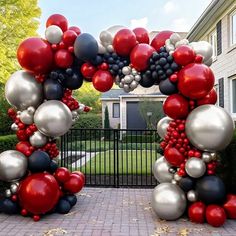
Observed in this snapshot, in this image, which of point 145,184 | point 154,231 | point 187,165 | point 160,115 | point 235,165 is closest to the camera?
point 154,231

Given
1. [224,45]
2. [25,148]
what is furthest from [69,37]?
[224,45]

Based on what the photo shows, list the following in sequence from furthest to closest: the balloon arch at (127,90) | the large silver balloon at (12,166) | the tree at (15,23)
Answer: the tree at (15,23) < the large silver balloon at (12,166) < the balloon arch at (127,90)

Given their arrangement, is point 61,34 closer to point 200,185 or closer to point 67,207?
point 67,207

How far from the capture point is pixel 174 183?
19.4 ft

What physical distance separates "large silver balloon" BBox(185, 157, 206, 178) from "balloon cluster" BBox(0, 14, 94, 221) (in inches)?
83.9

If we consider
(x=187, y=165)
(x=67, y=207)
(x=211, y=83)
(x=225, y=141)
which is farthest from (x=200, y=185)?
(x=67, y=207)

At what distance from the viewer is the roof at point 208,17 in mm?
12805

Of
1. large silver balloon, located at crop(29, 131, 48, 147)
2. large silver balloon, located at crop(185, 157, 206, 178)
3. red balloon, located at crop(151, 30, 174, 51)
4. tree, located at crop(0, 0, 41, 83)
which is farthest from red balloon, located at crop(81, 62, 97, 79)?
tree, located at crop(0, 0, 41, 83)

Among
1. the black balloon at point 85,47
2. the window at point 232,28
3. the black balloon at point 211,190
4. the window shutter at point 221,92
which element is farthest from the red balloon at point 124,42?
the window shutter at point 221,92

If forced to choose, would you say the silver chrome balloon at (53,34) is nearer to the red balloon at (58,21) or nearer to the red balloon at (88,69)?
the red balloon at (58,21)

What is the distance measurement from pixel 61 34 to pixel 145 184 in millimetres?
4661

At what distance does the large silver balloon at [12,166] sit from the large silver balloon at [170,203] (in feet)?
7.54

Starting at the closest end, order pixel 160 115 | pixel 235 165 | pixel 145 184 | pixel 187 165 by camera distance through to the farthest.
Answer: pixel 187 165, pixel 235 165, pixel 145 184, pixel 160 115

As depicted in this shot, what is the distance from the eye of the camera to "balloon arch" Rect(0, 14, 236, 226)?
5.48 meters
